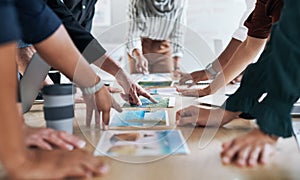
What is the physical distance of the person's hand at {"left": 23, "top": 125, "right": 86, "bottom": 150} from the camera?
0.65 metres

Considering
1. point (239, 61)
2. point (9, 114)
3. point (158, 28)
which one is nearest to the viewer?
point (9, 114)

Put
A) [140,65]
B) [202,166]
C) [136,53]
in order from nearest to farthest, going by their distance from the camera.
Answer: [202,166] → [140,65] → [136,53]

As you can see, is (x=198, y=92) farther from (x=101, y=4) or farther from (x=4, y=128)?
(x=101, y=4)

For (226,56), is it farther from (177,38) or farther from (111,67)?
(177,38)

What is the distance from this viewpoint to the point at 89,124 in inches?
33.8

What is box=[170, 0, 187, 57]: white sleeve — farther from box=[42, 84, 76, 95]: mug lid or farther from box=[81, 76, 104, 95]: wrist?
box=[42, 84, 76, 95]: mug lid

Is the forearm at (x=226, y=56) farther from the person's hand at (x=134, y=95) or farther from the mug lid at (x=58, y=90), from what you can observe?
the mug lid at (x=58, y=90)

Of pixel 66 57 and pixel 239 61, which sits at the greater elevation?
pixel 66 57

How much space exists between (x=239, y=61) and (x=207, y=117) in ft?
1.37

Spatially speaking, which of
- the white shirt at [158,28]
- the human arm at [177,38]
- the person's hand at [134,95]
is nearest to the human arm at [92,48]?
the person's hand at [134,95]

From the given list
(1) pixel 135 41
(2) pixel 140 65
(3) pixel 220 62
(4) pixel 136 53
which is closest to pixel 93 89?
(3) pixel 220 62

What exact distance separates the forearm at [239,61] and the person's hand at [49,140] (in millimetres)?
612

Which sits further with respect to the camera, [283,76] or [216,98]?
[216,98]

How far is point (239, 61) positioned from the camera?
3.99 ft
